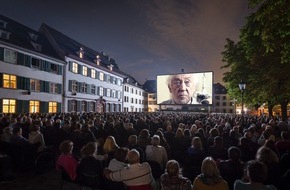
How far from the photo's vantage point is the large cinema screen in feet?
194

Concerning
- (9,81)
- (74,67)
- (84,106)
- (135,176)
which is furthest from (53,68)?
(135,176)

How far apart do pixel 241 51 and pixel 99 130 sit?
25.4m

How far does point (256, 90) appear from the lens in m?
25.5

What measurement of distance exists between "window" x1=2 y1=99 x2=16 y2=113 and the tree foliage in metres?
25.0

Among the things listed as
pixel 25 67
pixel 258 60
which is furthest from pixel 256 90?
pixel 25 67

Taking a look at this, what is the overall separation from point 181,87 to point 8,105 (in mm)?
42298

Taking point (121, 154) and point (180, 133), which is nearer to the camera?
point (121, 154)

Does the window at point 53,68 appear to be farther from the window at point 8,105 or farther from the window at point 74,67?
the window at point 8,105

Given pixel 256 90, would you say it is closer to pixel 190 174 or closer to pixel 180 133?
pixel 180 133

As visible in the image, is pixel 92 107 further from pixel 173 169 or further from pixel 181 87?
pixel 173 169

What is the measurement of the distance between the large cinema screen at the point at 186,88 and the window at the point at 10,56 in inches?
1596

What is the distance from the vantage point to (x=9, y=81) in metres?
27.8

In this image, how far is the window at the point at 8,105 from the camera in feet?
89.6

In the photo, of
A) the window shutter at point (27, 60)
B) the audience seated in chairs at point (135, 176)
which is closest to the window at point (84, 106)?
the window shutter at point (27, 60)
